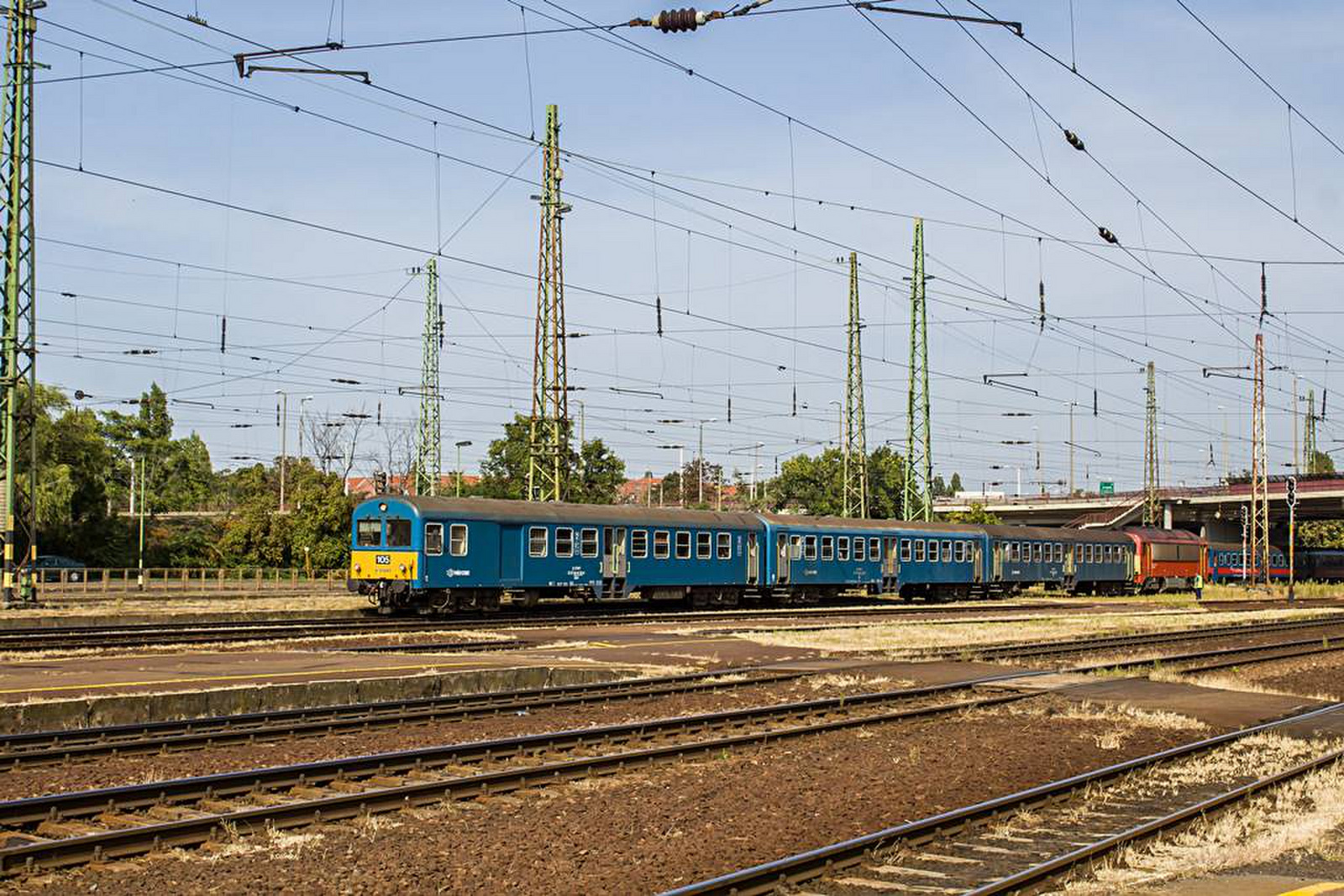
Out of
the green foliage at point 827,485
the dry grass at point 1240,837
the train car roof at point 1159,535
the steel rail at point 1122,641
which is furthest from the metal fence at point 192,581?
the green foliage at point 827,485

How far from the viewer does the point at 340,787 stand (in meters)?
12.5

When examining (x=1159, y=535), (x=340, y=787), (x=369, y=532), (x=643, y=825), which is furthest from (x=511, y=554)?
(x=1159, y=535)

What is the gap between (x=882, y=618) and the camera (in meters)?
39.7

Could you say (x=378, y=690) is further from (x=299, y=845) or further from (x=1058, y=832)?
(x=1058, y=832)

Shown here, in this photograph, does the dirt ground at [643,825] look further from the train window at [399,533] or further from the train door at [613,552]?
the train door at [613,552]

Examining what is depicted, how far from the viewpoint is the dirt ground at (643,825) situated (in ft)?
31.0

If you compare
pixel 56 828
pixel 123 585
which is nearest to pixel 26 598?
pixel 123 585

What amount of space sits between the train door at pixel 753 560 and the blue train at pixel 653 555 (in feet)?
0.16

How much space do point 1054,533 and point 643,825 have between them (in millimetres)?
50780

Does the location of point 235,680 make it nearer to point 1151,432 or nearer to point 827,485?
point 1151,432

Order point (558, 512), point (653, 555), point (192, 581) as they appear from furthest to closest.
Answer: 1. point (192, 581)
2. point (653, 555)
3. point (558, 512)

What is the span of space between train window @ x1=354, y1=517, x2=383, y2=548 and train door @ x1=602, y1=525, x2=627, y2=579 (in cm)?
651

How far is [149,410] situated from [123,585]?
239ft

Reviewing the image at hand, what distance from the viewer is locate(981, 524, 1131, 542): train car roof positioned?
2202 inches
